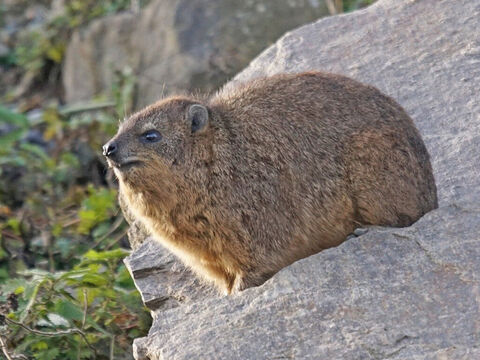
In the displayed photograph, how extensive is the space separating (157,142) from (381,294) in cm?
178

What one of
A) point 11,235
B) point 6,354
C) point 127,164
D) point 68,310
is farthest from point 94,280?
point 11,235

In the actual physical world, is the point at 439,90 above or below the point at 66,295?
above

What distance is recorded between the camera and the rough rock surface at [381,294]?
5.04 m

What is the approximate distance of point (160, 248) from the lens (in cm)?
685

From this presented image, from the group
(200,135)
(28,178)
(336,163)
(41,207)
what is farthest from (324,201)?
(28,178)

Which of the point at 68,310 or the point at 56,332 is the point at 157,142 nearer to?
the point at 68,310

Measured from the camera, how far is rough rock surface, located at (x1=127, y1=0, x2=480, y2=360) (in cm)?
504

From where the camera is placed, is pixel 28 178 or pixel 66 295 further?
pixel 28 178

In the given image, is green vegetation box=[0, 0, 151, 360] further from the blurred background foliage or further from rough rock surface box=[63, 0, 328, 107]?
rough rock surface box=[63, 0, 328, 107]

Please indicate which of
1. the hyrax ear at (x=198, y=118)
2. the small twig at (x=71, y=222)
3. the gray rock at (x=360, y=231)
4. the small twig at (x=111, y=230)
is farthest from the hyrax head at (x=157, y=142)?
the small twig at (x=71, y=222)

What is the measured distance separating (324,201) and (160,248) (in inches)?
58.3

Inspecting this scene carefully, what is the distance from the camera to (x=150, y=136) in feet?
19.8

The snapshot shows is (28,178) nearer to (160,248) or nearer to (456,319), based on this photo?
(160,248)

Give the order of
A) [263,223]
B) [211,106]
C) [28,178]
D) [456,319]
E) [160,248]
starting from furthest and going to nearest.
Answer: [28,178], [160,248], [211,106], [263,223], [456,319]
